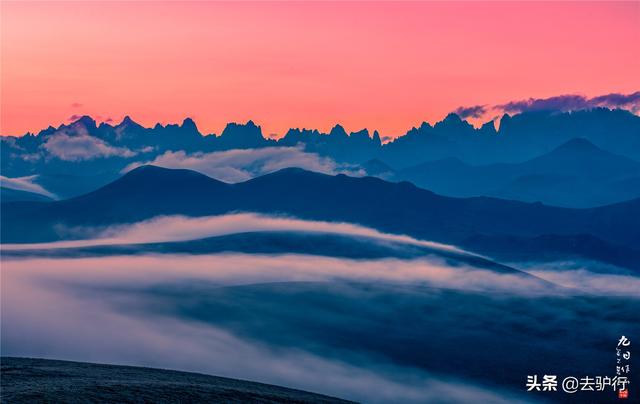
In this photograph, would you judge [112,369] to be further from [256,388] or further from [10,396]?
[10,396]

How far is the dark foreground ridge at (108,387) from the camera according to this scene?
6938 centimetres

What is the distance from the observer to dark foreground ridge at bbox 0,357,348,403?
6938cm

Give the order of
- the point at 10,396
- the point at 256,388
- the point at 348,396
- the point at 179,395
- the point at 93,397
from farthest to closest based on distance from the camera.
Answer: the point at 348,396 → the point at 256,388 → the point at 179,395 → the point at 93,397 → the point at 10,396

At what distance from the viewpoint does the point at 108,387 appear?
75.0 metres

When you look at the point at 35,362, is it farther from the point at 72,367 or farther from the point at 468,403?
the point at 468,403

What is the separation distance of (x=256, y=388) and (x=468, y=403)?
4739 inches

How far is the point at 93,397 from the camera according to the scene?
70062 mm

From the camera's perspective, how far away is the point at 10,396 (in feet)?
→ 216

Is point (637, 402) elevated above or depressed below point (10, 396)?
above

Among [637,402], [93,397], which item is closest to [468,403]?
[637,402]

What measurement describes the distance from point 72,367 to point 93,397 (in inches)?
1241

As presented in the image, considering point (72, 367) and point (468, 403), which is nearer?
point (72, 367)

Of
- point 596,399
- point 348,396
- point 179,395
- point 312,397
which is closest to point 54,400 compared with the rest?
point 179,395

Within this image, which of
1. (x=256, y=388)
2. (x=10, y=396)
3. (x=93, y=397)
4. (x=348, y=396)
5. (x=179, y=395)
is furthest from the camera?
(x=348, y=396)
